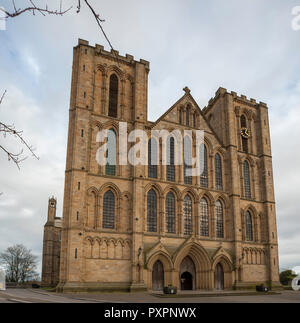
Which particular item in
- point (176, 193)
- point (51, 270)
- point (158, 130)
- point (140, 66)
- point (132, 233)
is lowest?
point (51, 270)

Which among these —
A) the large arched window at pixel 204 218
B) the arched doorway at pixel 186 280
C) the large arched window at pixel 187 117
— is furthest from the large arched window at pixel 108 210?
the large arched window at pixel 187 117

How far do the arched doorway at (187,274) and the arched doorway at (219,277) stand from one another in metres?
2.45

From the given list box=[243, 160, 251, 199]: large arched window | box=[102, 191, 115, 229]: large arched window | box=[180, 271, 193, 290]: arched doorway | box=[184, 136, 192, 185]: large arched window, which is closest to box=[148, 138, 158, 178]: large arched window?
box=[184, 136, 192, 185]: large arched window

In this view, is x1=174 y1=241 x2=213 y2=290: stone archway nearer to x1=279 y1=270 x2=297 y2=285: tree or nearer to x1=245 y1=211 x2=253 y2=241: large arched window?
x1=245 y1=211 x2=253 y2=241: large arched window

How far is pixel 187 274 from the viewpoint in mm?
36062

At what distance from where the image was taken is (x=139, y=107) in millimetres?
37000

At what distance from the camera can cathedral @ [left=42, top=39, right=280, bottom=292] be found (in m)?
31.1

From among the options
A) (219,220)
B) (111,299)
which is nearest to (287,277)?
(219,220)

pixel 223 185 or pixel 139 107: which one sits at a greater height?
pixel 139 107

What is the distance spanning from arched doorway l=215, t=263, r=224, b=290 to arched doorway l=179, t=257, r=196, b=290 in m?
2.45
